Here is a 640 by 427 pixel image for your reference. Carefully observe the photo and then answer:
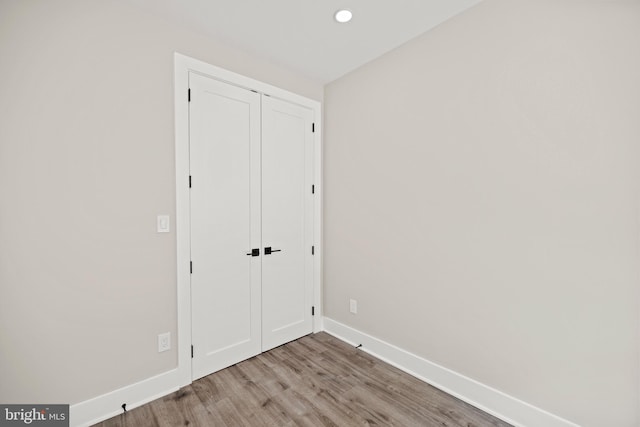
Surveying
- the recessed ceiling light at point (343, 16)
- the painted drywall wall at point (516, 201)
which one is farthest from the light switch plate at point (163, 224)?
the recessed ceiling light at point (343, 16)

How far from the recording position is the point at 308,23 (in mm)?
2025

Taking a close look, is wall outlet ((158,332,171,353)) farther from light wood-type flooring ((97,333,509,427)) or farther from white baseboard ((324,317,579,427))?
white baseboard ((324,317,579,427))

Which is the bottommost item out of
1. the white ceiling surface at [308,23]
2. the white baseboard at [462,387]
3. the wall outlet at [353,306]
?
the white baseboard at [462,387]

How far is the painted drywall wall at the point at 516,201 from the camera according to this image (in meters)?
1.40

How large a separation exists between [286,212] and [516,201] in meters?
1.89

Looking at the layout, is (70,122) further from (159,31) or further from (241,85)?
(241,85)

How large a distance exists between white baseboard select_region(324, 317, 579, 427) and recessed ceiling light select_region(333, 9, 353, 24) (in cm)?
270

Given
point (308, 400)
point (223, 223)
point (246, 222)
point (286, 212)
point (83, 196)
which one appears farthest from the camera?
point (286, 212)

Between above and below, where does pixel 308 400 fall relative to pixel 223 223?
below

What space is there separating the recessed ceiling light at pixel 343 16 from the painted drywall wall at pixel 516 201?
593 mm

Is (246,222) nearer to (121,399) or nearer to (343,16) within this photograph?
(121,399)

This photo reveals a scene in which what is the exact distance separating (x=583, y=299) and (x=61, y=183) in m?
3.09

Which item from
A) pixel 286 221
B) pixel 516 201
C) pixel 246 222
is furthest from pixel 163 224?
pixel 516 201

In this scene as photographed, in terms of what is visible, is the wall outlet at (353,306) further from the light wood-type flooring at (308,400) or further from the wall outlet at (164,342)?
the wall outlet at (164,342)
